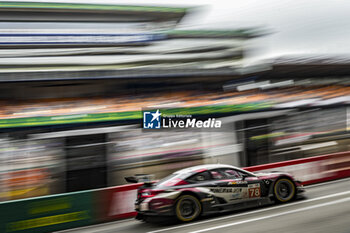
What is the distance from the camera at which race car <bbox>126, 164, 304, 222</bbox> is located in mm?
7594

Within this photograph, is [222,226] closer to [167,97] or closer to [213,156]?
[213,156]

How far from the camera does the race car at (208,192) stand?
7.59 m

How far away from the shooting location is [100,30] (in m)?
18.6

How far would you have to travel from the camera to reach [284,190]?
8.62 meters

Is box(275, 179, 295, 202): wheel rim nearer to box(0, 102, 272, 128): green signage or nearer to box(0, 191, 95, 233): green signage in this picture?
box(0, 191, 95, 233): green signage

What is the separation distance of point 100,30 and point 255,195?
13690 millimetres

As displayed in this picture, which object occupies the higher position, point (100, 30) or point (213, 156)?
point (100, 30)

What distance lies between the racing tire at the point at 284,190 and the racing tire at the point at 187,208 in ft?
6.83

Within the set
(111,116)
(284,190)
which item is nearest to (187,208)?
(284,190)

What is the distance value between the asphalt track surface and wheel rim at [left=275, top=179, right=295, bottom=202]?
9.1 inches

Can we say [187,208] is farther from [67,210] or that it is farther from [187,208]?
[67,210]

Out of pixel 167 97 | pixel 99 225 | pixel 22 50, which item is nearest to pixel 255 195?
pixel 99 225

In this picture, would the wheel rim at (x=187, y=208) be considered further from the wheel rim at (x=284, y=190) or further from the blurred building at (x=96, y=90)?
the blurred building at (x=96, y=90)

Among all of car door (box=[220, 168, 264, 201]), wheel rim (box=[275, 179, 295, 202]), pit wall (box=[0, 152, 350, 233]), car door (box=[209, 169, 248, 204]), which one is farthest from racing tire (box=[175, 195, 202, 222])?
wheel rim (box=[275, 179, 295, 202])
